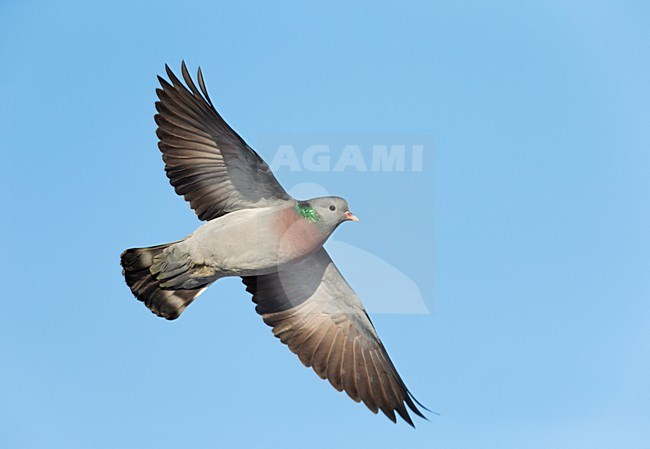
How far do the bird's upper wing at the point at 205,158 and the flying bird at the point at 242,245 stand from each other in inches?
0.5

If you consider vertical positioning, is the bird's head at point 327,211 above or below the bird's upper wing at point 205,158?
below

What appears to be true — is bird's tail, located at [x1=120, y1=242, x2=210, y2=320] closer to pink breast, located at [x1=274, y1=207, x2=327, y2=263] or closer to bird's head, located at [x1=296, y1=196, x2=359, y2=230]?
pink breast, located at [x1=274, y1=207, x2=327, y2=263]

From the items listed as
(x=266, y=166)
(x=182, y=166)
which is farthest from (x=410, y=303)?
(x=182, y=166)

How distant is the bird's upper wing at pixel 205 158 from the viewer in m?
12.1

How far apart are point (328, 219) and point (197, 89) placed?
2.36m

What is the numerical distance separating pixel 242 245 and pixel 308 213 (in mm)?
937

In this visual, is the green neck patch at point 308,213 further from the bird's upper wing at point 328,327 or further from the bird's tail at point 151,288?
the bird's tail at point 151,288

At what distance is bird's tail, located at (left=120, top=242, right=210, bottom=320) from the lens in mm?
12695

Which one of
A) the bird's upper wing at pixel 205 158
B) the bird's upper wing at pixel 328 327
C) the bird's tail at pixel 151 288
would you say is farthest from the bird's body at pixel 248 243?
the bird's upper wing at pixel 328 327

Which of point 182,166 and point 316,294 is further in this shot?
point 316,294

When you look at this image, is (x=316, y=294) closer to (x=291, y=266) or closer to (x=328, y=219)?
(x=291, y=266)

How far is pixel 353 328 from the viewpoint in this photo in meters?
13.9

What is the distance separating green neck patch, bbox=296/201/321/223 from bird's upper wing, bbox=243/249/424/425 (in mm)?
1466

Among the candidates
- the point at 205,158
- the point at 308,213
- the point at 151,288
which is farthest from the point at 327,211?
the point at 151,288
